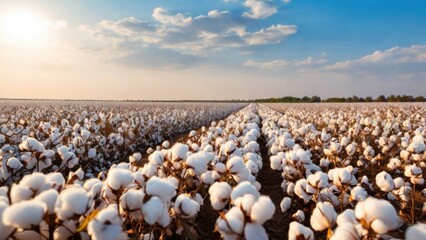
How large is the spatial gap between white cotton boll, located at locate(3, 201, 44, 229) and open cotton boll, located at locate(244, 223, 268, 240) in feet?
2.87

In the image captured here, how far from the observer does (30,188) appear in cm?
175

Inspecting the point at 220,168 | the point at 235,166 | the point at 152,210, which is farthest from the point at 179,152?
the point at 152,210

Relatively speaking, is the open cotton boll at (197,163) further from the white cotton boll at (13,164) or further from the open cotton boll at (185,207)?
the white cotton boll at (13,164)

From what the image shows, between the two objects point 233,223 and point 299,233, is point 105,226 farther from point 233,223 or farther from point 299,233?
point 299,233

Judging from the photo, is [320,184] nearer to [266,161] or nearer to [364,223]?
[364,223]

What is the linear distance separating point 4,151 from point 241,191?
4.36 m

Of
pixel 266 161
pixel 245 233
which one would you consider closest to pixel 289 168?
pixel 245 233

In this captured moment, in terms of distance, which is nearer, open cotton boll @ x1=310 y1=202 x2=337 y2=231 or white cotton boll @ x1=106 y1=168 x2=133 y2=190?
white cotton boll @ x1=106 y1=168 x2=133 y2=190

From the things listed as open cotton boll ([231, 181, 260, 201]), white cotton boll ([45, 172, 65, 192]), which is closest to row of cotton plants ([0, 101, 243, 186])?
white cotton boll ([45, 172, 65, 192])

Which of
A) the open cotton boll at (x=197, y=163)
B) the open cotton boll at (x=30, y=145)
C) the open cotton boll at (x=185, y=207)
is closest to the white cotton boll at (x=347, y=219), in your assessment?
the open cotton boll at (x=185, y=207)

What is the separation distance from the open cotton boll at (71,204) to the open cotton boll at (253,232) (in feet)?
2.37

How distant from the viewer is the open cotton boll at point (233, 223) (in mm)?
1636

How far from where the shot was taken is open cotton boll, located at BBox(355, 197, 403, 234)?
57.6 inches

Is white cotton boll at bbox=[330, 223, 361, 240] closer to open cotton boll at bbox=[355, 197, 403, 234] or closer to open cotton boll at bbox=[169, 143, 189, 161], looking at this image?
open cotton boll at bbox=[355, 197, 403, 234]
